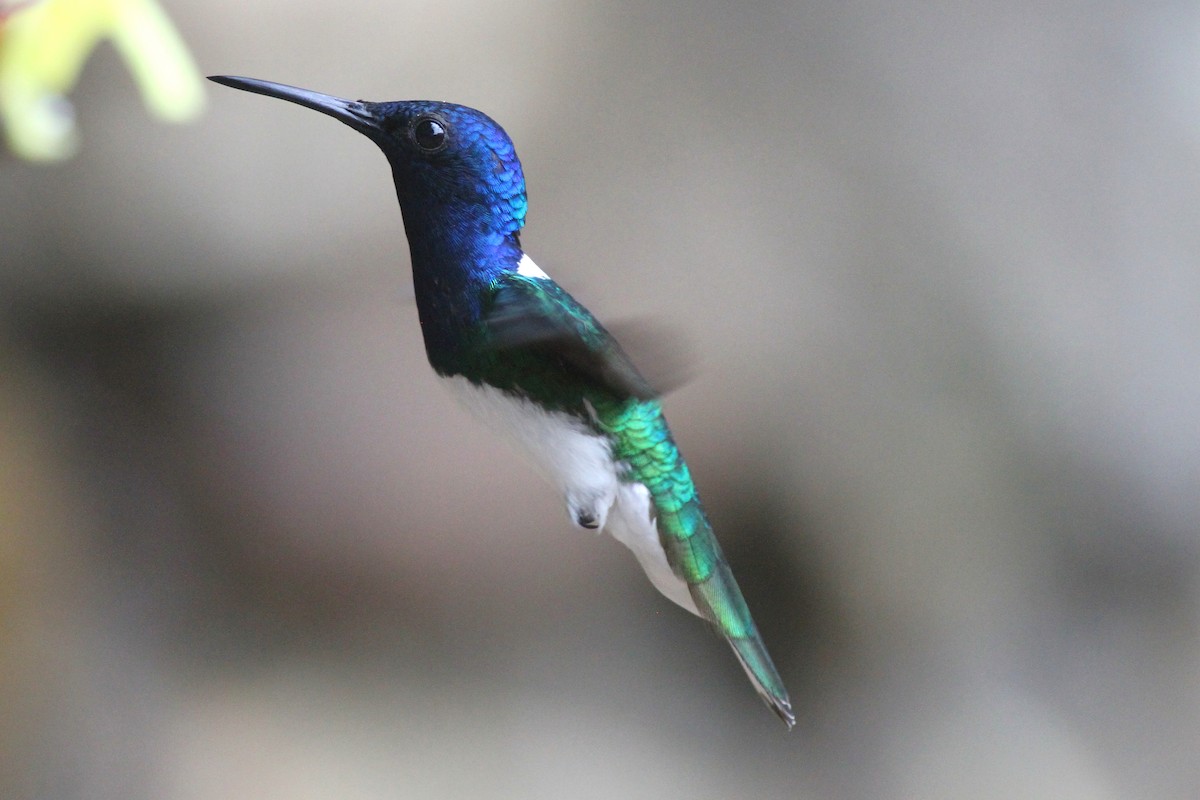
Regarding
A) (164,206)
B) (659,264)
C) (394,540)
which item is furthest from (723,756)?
(164,206)

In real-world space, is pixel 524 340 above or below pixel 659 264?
above

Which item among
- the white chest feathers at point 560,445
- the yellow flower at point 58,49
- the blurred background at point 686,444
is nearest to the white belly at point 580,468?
the white chest feathers at point 560,445

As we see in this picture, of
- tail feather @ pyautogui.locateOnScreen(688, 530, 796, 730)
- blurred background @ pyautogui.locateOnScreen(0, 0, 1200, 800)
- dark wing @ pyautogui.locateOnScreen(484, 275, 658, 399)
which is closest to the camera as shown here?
dark wing @ pyautogui.locateOnScreen(484, 275, 658, 399)

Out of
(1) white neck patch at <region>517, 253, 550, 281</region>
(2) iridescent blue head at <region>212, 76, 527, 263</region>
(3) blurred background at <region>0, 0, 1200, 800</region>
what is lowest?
(3) blurred background at <region>0, 0, 1200, 800</region>

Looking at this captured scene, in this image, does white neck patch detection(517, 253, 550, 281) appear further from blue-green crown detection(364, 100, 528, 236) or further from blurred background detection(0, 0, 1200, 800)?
blurred background detection(0, 0, 1200, 800)

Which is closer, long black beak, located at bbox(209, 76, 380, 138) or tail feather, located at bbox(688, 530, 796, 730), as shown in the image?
long black beak, located at bbox(209, 76, 380, 138)

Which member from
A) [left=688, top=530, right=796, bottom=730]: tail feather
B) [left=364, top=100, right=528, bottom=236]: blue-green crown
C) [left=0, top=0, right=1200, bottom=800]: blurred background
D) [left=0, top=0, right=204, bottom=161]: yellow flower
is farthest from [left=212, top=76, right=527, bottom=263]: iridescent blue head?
[left=0, top=0, right=1200, bottom=800]: blurred background

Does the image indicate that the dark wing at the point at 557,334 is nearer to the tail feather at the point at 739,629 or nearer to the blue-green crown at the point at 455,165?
the blue-green crown at the point at 455,165

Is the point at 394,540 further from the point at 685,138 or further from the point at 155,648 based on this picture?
the point at 685,138
